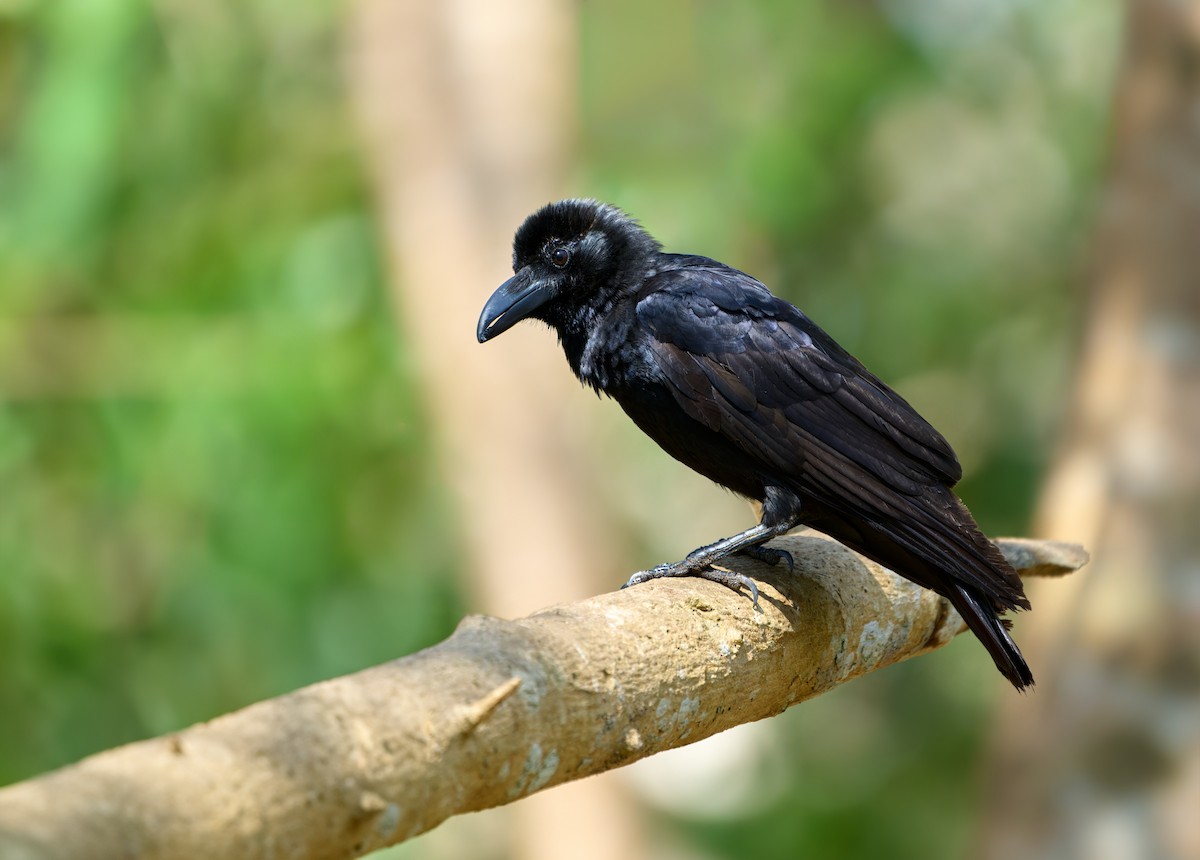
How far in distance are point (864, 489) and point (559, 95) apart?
4975mm

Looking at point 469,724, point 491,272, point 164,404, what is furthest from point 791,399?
point 164,404

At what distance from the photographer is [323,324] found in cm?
785

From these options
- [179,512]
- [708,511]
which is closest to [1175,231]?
[179,512]

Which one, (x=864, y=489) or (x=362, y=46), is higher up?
(x=362, y=46)

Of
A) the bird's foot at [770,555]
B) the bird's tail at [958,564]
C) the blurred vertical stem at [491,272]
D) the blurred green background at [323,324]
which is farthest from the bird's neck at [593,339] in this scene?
the blurred green background at [323,324]

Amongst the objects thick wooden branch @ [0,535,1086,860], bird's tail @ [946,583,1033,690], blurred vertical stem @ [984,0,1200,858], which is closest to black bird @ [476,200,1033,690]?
bird's tail @ [946,583,1033,690]

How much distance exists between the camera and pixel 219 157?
835 centimetres

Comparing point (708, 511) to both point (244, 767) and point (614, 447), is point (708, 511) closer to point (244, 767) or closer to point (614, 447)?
point (614, 447)

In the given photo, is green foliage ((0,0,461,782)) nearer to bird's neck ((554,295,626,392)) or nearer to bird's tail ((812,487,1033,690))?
bird's neck ((554,295,626,392))

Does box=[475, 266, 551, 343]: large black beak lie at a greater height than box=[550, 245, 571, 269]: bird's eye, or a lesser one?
lesser

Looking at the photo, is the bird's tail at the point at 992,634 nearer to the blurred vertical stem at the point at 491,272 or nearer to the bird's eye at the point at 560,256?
the bird's eye at the point at 560,256

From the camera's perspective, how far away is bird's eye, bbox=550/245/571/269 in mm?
4020

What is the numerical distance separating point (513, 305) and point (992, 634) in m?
1.61

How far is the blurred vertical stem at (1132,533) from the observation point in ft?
18.6
